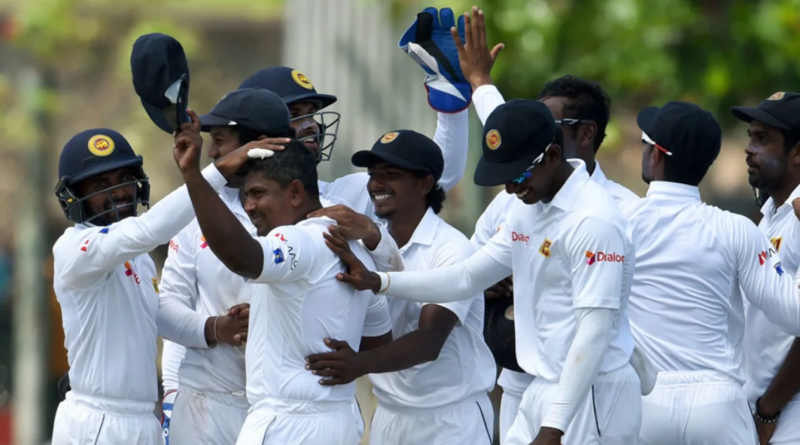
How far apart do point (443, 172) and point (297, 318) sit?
1707mm

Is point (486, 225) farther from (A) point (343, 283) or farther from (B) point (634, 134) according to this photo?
(B) point (634, 134)

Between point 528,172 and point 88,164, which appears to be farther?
point 88,164

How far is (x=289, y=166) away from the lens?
5.03 m

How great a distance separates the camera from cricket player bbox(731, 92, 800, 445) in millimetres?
5816

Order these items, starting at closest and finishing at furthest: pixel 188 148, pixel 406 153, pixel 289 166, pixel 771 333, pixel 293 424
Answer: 1. pixel 188 148
2. pixel 293 424
3. pixel 289 166
4. pixel 406 153
5. pixel 771 333

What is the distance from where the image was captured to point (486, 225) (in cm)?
648

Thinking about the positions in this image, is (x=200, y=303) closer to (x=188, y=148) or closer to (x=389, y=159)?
(x=389, y=159)

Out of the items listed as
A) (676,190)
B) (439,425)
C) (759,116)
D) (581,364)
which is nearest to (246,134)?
(439,425)

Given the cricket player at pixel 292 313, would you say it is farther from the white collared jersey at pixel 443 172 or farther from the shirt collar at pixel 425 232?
the white collared jersey at pixel 443 172

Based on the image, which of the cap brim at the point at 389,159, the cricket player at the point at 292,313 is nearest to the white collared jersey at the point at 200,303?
the cap brim at the point at 389,159

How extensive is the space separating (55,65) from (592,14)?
19.3 ft

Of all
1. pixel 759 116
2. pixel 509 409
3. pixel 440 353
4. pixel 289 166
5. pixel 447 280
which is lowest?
pixel 509 409

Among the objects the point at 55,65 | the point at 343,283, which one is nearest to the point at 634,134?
the point at 55,65

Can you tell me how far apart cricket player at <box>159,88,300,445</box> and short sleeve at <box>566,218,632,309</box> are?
1.42m
